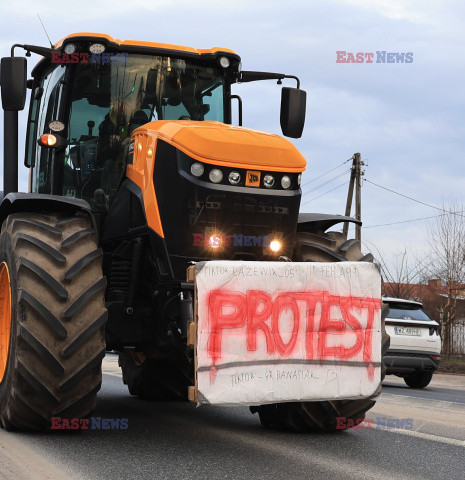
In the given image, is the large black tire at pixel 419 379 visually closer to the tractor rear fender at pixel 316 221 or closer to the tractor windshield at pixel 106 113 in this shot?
the tractor rear fender at pixel 316 221

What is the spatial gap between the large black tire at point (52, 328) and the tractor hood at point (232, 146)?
3.32 ft

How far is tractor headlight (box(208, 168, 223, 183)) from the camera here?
6336 millimetres

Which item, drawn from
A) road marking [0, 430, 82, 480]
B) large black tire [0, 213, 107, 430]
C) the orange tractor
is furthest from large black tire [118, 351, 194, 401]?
road marking [0, 430, 82, 480]

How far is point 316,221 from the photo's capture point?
7406 millimetres

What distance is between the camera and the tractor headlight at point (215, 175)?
6336 millimetres

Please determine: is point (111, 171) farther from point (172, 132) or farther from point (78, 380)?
point (78, 380)

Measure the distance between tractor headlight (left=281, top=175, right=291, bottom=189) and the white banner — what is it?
0.81m

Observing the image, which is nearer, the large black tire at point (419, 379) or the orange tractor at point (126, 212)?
the orange tractor at point (126, 212)

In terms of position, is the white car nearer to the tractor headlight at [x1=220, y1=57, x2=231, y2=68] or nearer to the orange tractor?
the orange tractor

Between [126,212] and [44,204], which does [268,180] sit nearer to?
[126,212]

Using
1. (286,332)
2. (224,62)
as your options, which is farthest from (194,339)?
(224,62)

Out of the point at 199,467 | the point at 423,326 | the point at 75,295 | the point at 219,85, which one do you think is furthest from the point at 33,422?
the point at 423,326

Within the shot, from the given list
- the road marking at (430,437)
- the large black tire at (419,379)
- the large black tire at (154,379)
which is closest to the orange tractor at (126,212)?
the road marking at (430,437)

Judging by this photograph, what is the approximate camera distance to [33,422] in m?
6.21
